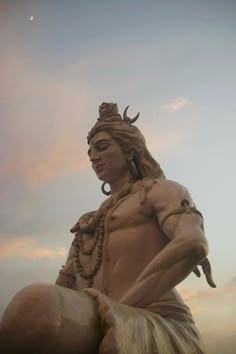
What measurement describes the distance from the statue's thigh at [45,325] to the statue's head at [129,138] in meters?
2.66

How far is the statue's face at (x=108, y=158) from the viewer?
528 cm

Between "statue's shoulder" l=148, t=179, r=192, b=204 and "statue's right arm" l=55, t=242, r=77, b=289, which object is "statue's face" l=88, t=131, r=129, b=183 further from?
"statue's right arm" l=55, t=242, r=77, b=289

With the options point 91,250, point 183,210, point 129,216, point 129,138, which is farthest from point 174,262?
point 129,138

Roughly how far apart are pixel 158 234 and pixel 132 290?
87 cm

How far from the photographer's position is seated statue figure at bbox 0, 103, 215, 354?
9.00ft

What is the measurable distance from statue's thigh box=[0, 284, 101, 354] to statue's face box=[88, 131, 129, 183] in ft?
8.26

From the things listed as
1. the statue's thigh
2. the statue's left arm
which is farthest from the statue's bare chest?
the statue's thigh

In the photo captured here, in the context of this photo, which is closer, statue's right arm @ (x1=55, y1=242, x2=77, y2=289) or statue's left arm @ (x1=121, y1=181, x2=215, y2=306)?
statue's left arm @ (x1=121, y1=181, x2=215, y2=306)

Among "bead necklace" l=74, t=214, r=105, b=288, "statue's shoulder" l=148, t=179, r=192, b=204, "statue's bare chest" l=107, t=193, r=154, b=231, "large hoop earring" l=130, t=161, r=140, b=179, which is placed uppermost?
"large hoop earring" l=130, t=161, r=140, b=179

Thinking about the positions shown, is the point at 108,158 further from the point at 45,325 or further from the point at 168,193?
the point at 45,325

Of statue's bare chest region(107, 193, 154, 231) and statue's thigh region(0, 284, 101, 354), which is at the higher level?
statue's bare chest region(107, 193, 154, 231)

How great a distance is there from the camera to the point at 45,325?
2.67 m

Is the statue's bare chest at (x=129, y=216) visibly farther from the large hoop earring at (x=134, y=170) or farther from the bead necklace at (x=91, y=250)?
the large hoop earring at (x=134, y=170)

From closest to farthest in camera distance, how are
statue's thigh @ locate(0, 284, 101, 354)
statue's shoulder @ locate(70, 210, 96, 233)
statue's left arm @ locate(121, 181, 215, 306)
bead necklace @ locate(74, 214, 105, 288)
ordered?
1. statue's thigh @ locate(0, 284, 101, 354)
2. statue's left arm @ locate(121, 181, 215, 306)
3. bead necklace @ locate(74, 214, 105, 288)
4. statue's shoulder @ locate(70, 210, 96, 233)
